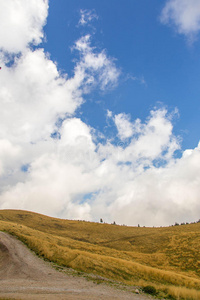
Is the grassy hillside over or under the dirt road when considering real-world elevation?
over

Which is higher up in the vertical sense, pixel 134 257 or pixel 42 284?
pixel 134 257

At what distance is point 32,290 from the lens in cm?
1269

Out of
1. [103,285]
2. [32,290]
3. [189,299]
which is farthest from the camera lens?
[103,285]

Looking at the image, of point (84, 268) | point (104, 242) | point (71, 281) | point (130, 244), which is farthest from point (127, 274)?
point (104, 242)

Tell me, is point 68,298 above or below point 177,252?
below

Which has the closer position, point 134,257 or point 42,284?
point 42,284

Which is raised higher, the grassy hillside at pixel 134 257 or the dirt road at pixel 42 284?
the grassy hillside at pixel 134 257

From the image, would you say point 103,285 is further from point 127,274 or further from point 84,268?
point 127,274

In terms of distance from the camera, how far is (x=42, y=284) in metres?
14.4

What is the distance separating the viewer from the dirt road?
12.0 m

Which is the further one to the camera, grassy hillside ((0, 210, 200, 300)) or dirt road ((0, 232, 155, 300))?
grassy hillside ((0, 210, 200, 300))

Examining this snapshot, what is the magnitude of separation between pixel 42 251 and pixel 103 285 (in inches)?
474

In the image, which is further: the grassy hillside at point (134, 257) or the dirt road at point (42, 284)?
the grassy hillside at point (134, 257)

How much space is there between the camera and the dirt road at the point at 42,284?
12025 mm
